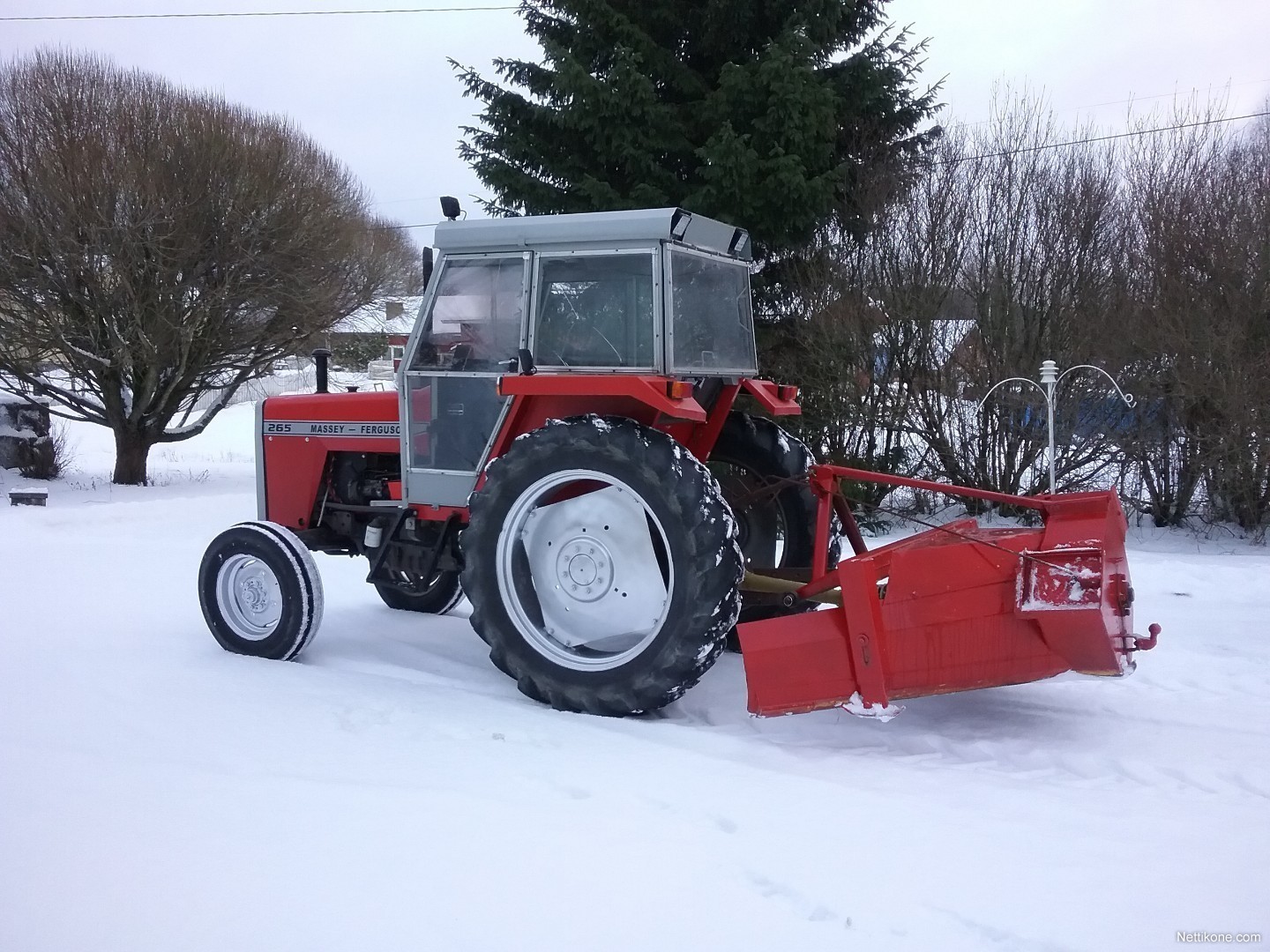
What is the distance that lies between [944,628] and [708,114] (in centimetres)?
749

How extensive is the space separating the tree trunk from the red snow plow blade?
12.0 metres

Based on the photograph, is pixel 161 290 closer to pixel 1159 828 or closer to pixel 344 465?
pixel 344 465

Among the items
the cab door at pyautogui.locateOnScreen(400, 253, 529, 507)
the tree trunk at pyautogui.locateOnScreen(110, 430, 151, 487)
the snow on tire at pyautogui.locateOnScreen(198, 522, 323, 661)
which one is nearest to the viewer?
the cab door at pyautogui.locateOnScreen(400, 253, 529, 507)

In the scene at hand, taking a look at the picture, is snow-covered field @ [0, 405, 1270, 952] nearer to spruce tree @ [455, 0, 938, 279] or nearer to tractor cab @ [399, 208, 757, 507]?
tractor cab @ [399, 208, 757, 507]

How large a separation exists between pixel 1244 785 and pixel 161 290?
40.9 ft

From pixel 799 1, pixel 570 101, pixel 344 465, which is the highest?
pixel 799 1

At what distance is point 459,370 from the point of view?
445 centimetres

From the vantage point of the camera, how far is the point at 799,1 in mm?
10008

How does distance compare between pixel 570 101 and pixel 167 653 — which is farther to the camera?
pixel 570 101

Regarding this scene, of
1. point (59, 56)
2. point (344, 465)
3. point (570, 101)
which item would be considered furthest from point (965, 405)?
point (59, 56)

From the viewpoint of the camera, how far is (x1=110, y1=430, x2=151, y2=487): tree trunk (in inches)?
520

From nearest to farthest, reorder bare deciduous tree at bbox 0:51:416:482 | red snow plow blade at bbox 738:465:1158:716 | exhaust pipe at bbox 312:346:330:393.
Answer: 1. red snow plow blade at bbox 738:465:1158:716
2. exhaust pipe at bbox 312:346:330:393
3. bare deciduous tree at bbox 0:51:416:482

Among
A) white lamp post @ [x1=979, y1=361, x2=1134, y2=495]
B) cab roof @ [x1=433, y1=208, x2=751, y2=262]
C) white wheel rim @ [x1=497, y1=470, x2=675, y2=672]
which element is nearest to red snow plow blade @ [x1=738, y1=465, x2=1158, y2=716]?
white wheel rim @ [x1=497, y1=470, x2=675, y2=672]
